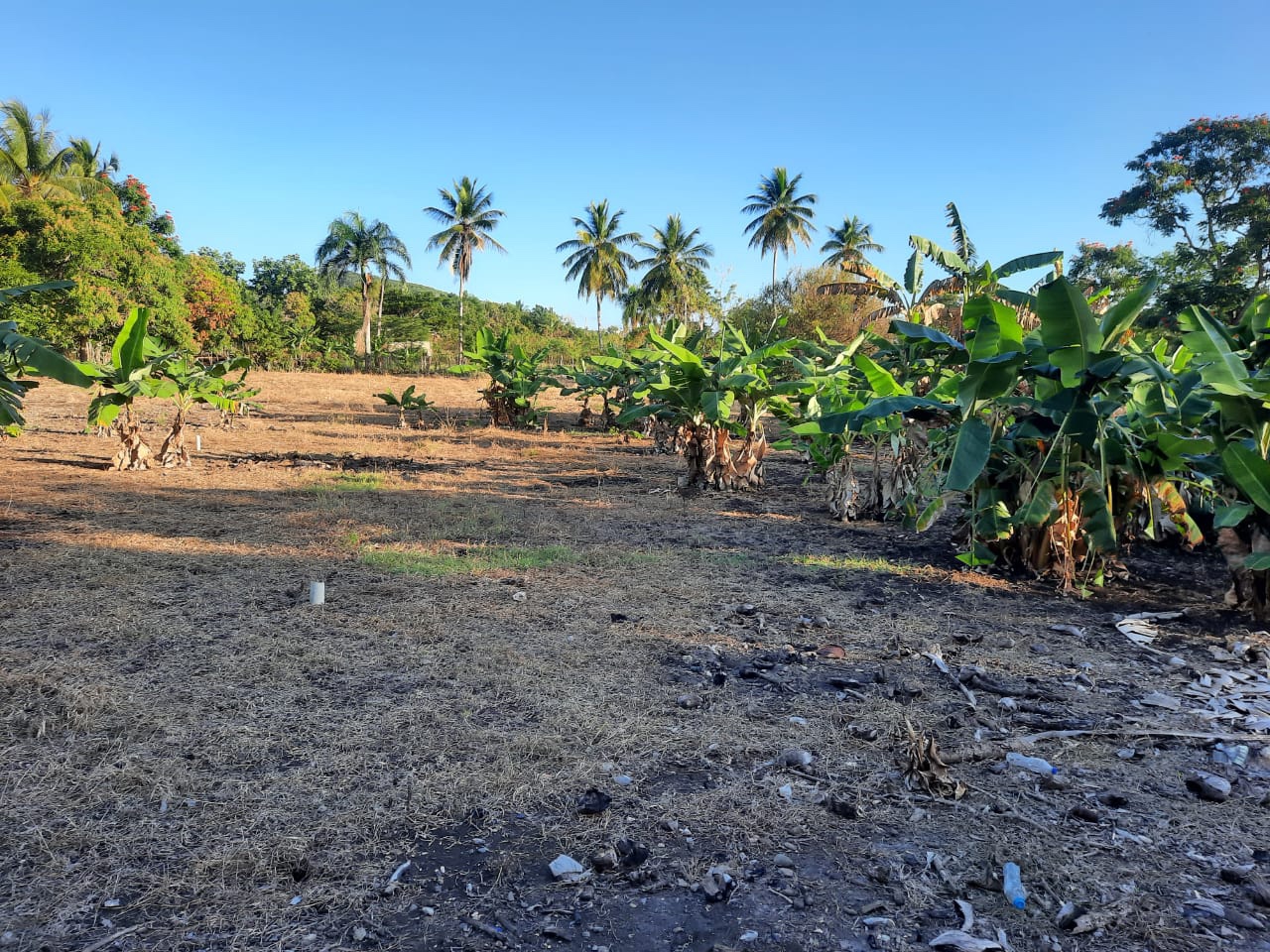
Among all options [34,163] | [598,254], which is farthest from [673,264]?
[34,163]

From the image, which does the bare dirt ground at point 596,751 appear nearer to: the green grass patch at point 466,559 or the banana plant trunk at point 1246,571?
the green grass patch at point 466,559

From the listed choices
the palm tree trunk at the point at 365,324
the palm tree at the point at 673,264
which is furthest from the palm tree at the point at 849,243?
the palm tree trunk at the point at 365,324

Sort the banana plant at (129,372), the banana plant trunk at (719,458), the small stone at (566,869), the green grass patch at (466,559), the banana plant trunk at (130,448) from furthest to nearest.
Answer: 1. the banana plant trunk at (719,458)
2. the banana plant trunk at (130,448)
3. the banana plant at (129,372)
4. the green grass patch at (466,559)
5. the small stone at (566,869)

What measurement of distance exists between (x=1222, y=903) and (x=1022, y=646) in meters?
2.46

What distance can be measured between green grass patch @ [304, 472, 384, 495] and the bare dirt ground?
2767 mm

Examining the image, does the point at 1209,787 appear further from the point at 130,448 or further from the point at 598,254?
the point at 598,254

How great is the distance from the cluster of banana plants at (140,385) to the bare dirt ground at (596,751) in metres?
2.80

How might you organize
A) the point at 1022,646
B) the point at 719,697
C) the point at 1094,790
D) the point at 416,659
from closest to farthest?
the point at 1094,790, the point at 719,697, the point at 416,659, the point at 1022,646

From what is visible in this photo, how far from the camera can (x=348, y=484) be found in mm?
10031

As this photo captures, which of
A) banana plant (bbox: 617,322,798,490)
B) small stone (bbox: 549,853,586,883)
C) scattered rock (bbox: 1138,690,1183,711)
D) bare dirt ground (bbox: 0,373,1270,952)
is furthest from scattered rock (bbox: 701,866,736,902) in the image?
banana plant (bbox: 617,322,798,490)

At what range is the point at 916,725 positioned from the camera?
11.4 feet

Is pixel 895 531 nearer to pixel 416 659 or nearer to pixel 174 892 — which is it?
pixel 416 659

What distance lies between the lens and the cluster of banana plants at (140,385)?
8.77m

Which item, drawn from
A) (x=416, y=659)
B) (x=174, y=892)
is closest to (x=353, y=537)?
(x=416, y=659)
